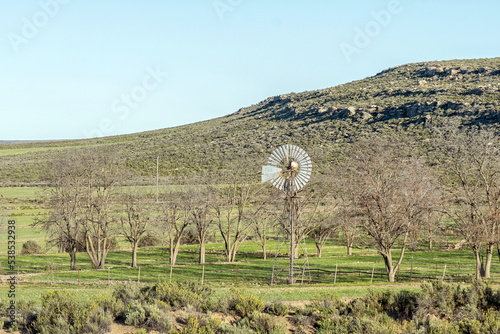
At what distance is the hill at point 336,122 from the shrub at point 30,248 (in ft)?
90.2

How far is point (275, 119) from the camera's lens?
117625 millimetres

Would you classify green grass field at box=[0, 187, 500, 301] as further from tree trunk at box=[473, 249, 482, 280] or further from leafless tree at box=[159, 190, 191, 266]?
leafless tree at box=[159, 190, 191, 266]

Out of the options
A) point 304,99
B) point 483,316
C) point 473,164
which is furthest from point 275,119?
point 483,316

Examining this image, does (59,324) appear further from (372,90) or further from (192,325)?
(372,90)

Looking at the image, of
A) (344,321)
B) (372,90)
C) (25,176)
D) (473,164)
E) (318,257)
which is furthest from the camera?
(372,90)

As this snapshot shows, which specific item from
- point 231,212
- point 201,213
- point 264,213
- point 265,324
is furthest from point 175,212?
point 265,324

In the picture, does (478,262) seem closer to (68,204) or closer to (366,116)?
(68,204)

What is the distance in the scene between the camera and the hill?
77875mm

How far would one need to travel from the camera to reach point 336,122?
94.1 meters

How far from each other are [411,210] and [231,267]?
53.8 feet

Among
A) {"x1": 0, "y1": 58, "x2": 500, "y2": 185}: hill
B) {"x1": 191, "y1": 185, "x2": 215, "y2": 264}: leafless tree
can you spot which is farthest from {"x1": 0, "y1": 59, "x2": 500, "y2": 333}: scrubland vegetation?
{"x1": 0, "y1": 58, "x2": 500, "y2": 185}: hill

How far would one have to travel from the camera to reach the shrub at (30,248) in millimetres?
44719

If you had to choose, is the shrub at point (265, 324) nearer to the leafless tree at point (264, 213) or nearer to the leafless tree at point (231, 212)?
the leafless tree at point (231, 212)

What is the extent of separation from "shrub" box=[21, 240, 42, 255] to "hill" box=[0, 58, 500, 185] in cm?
2748
